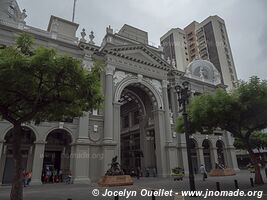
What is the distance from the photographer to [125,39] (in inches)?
1223

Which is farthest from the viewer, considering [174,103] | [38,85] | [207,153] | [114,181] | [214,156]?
[207,153]

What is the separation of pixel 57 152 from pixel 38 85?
17.4 meters

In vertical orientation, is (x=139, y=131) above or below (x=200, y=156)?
above

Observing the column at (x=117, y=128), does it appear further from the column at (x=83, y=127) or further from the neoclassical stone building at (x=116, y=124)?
the column at (x=83, y=127)

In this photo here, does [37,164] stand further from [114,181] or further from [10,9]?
[10,9]

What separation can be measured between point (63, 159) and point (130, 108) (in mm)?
15272

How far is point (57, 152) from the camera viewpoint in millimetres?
26281

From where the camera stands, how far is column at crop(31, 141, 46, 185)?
20312mm

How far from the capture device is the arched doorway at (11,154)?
68.6 ft

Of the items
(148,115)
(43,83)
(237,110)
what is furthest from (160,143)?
(43,83)

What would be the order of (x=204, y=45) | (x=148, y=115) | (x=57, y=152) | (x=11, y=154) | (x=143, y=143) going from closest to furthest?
(x=11, y=154)
(x=57, y=152)
(x=148, y=115)
(x=143, y=143)
(x=204, y=45)

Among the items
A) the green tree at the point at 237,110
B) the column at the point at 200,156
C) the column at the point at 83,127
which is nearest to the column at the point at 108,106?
the column at the point at 83,127

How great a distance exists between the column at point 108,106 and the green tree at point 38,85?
11834 millimetres

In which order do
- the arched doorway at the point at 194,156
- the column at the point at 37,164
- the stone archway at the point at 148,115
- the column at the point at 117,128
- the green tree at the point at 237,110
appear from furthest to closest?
1. the arched doorway at the point at 194,156
2. the stone archway at the point at 148,115
3. the column at the point at 117,128
4. the column at the point at 37,164
5. the green tree at the point at 237,110
